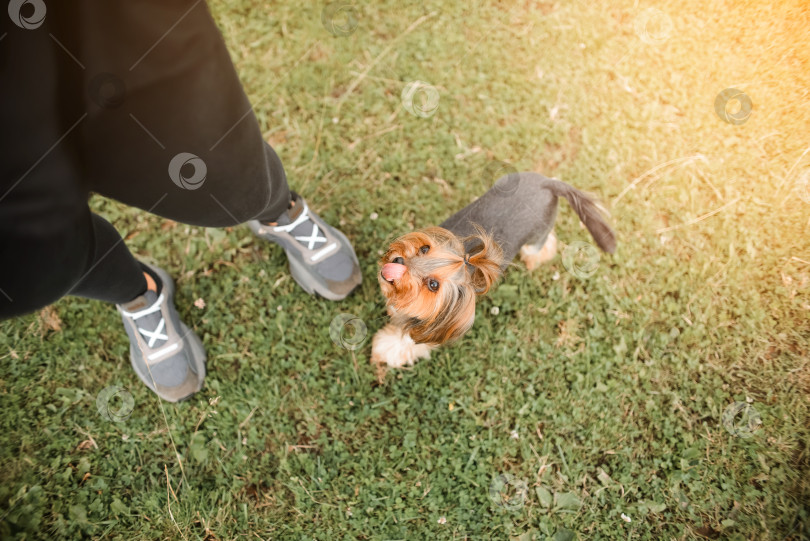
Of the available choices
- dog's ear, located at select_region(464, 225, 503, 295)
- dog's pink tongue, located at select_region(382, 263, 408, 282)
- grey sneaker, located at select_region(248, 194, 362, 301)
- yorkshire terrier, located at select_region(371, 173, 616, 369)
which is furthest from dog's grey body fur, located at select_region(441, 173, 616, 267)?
grey sneaker, located at select_region(248, 194, 362, 301)

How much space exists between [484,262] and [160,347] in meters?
2.15

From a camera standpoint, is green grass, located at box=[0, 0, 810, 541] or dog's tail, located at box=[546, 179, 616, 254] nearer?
dog's tail, located at box=[546, 179, 616, 254]

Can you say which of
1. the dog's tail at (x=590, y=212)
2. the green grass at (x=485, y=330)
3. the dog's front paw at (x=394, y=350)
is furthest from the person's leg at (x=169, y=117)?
the dog's tail at (x=590, y=212)

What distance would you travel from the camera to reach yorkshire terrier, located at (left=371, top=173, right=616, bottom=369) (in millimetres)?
2426

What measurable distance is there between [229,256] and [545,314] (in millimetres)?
2370

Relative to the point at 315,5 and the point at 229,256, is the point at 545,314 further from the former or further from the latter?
the point at 315,5

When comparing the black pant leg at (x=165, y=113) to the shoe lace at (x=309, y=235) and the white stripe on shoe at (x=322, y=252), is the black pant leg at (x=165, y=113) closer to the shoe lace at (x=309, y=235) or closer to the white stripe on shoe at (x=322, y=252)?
the shoe lace at (x=309, y=235)

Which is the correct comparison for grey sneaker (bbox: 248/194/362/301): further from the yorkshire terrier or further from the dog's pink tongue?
the dog's pink tongue

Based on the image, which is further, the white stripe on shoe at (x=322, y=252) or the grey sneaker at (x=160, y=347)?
the white stripe on shoe at (x=322, y=252)

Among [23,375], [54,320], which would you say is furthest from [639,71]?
[23,375]

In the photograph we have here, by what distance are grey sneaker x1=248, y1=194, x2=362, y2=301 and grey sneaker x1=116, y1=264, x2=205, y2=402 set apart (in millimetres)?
793

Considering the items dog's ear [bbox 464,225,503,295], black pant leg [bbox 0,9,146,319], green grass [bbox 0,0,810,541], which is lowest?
green grass [bbox 0,0,810,541]

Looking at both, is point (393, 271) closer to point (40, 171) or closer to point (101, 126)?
point (101, 126)

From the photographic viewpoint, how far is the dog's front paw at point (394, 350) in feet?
10.6
